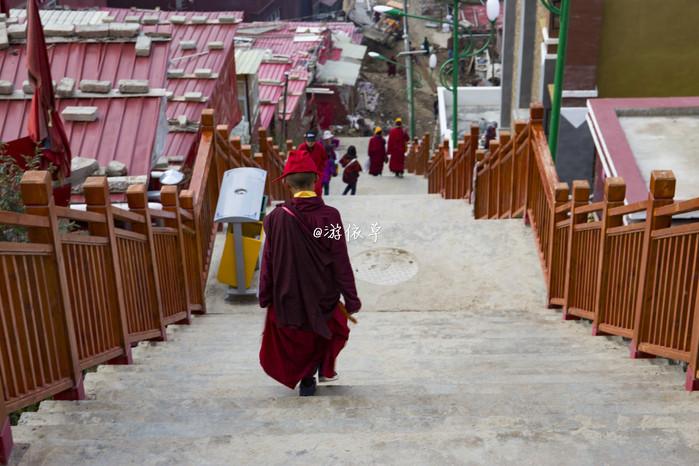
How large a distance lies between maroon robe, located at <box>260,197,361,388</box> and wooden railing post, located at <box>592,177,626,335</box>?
2.13m

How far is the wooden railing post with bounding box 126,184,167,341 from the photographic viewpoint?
5.53m

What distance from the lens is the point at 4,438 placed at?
11.0 ft

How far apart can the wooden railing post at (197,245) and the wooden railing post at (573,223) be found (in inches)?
127

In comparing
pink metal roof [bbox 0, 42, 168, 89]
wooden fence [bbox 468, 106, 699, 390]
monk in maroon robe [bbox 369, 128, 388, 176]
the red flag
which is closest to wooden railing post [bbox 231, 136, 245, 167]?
pink metal roof [bbox 0, 42, 168, 89]

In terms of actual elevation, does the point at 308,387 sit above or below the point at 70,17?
below

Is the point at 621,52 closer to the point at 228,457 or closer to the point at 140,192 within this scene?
the point at 140,192

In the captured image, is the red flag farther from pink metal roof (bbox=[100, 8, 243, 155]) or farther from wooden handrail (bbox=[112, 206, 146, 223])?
pink metal roof (bbox=[100, 8, 243, 155])

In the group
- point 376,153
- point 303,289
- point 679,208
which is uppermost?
point 679,208

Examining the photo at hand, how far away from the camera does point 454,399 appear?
428 cm

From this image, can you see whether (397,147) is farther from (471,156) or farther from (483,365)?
(483,365)

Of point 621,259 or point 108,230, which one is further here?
point 621,259

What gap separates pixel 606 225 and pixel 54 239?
376cm

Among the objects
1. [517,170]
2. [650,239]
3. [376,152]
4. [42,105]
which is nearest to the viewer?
[650,239]

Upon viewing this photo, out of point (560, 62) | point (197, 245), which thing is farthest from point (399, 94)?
point (197, 245)
